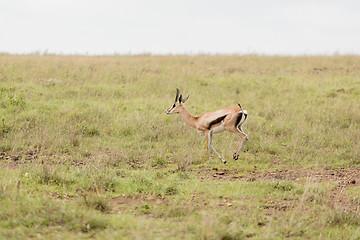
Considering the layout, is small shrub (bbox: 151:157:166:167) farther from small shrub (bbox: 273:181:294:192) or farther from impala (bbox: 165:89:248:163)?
small shrub (bbox: 273:181:294:192)

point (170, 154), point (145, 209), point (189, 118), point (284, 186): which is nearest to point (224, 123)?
point (189, 118)

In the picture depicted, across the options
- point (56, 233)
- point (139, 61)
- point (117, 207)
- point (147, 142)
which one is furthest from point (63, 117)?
point (139, 61)

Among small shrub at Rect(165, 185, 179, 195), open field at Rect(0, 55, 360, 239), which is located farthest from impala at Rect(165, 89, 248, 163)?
small shrub at Rect(165, 185, 179, 195)

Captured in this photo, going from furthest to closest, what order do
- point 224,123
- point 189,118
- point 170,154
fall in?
point 189,118
point 170,154
point 224,123

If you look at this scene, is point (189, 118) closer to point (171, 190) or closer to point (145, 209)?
point (171, 190)

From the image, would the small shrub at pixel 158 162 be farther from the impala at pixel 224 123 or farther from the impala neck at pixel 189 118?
the impala neck at pixel 189 118

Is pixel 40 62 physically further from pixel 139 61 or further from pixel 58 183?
pixel 58 183

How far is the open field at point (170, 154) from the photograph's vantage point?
17.7 ft

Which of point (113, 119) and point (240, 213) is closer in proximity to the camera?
point (240, 213)

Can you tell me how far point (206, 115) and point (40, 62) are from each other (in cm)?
1147

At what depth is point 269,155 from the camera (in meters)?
10.1

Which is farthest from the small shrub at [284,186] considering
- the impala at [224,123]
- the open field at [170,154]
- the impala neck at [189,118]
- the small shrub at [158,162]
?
the impala neck at [189,118]

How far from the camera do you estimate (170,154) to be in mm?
9969

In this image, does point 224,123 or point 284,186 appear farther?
point 224,123
